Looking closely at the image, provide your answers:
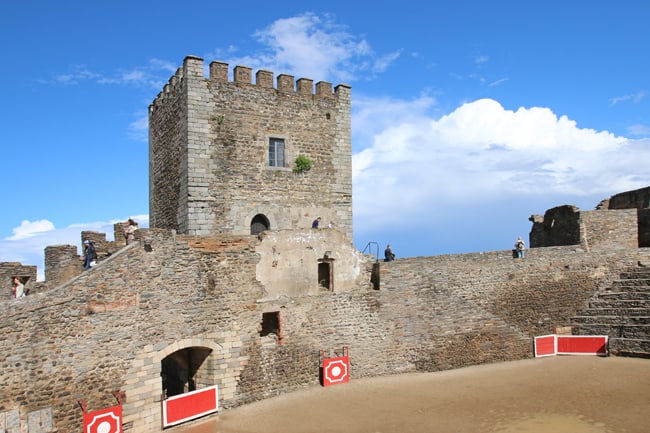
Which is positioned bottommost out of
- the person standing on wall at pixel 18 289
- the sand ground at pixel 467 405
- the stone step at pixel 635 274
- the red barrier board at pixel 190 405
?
the sand ground at pixel 467 405

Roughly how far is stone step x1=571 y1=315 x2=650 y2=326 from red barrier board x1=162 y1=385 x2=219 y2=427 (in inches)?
503

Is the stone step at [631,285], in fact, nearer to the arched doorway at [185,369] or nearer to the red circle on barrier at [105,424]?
the arched doorway at [185,369]

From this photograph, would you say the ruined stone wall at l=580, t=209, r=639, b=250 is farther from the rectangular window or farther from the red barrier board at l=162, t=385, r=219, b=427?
the red barrier board at l=162, t=385, r=219, b=427

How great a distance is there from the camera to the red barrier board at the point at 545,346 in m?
18.3

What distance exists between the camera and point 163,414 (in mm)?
12188

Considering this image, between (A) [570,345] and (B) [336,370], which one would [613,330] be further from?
(B) [336,370]

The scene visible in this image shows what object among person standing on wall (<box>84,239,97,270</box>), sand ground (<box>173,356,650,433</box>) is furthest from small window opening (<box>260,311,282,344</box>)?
person standing on wall (<box>84,239,97,270</box>)

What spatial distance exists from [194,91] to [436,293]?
9.70 metres

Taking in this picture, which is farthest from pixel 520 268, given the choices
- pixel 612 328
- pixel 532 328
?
pixel 612 328

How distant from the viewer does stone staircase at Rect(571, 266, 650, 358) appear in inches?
689

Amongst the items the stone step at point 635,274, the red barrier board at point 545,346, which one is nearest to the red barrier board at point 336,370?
the red barrier board at point 545,346

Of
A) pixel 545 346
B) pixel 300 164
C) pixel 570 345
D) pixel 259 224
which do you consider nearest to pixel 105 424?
pixel 259 224

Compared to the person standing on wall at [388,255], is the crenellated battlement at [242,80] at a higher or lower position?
higher

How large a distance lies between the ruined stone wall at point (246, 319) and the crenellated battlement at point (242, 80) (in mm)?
5853
